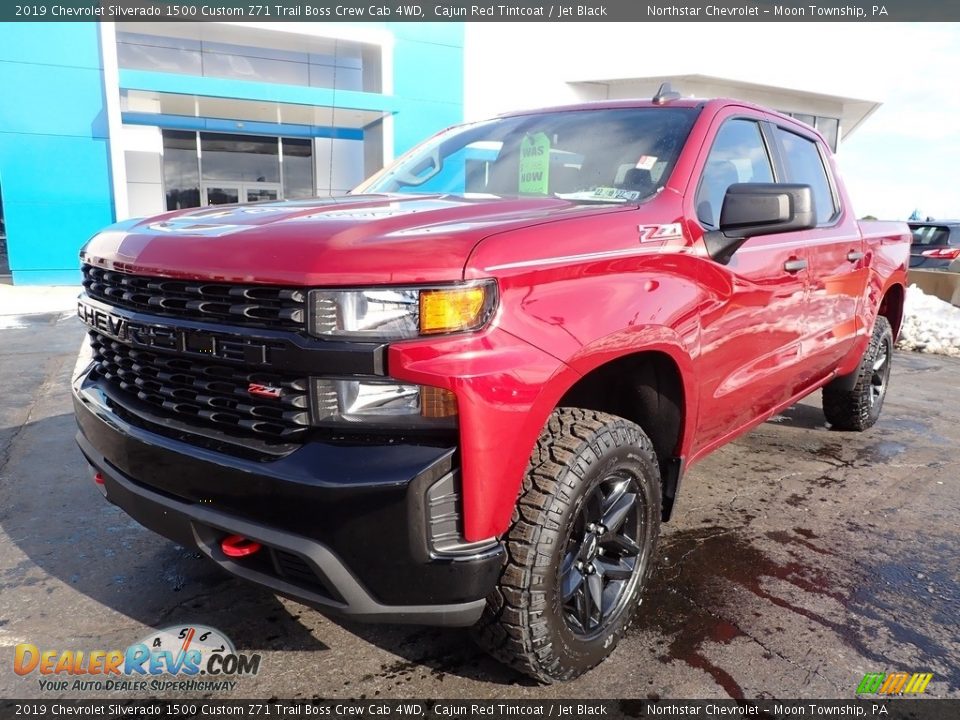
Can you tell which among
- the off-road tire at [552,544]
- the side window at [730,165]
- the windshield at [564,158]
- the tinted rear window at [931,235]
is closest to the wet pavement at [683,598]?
the off-road tire at [552,544]

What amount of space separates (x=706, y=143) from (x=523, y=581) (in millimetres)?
1830

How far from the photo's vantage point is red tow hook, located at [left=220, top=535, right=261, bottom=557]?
193cm

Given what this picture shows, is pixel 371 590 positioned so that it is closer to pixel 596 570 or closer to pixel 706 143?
pixel 596 570

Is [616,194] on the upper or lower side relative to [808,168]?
lower

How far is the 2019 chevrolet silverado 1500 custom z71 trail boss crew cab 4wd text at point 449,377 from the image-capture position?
1.73 meters

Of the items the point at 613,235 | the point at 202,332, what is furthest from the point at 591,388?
the point at 202,332

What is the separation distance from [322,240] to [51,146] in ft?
48.9

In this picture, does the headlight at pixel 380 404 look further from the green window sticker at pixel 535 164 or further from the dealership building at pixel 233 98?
the dealership building at pixel 233 98

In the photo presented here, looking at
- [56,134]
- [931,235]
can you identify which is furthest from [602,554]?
[56,134]

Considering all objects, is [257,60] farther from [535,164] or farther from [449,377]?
[449,377]

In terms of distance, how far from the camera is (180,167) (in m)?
17.0

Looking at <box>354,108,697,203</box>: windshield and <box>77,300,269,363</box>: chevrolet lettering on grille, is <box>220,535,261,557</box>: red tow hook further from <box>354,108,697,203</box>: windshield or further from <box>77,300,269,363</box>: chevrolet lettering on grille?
<box>354,108,697,203</box>: windshield

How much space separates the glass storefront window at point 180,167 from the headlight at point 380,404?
16.8 m

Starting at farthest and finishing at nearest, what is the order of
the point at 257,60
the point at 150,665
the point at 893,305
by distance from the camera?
the point at 257,60
the point at 893,305
the point at 150,665
